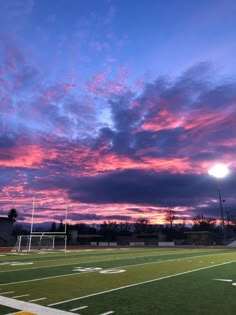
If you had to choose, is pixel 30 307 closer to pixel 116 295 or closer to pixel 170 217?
pixel 116 295

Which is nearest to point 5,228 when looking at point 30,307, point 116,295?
point 116,295

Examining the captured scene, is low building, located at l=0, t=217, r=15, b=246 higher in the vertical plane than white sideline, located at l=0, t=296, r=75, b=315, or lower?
higher

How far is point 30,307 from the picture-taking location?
19.3ft

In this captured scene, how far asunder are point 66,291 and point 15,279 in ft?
9.07

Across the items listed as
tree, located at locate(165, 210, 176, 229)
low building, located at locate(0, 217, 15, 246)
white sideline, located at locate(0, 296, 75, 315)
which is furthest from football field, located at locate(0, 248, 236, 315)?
tree, located at locate(165, 210, 176, 229)

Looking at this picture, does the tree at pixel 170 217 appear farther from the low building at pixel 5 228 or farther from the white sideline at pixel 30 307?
the white sideline at pixel 30 307

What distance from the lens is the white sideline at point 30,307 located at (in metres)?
5.52

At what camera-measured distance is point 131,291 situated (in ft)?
25.0

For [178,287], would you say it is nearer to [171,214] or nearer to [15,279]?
[15,279]

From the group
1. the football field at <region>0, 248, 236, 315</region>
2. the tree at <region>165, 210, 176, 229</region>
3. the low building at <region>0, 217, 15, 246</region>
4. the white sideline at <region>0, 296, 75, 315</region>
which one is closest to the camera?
the white sideline at <region>0, 296, 75, 315</region>

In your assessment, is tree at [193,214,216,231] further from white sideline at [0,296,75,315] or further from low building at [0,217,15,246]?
white sideline at [0,296,75,315]

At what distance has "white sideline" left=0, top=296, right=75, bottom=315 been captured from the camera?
5.52 metres

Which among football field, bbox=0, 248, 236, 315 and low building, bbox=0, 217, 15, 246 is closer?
football field, bbox=0, 248, 236, 315

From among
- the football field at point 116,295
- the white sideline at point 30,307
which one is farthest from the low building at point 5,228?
the white sideline at point 30,307
